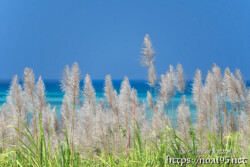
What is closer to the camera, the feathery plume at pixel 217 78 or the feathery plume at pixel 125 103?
the feathery plume at pixel 125 103

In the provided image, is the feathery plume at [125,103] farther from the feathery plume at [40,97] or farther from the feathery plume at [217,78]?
the feathery plume at [217,78]

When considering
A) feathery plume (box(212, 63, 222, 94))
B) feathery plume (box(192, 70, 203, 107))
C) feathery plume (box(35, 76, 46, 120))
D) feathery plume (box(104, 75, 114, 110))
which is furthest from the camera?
feathery plume (box(212, 63, 222, 94))

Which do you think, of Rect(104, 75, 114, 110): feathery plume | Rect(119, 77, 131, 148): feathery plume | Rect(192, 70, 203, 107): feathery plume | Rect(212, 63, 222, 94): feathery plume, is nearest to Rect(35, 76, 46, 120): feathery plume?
Rect(104, 75, 114, 110): feathery plume

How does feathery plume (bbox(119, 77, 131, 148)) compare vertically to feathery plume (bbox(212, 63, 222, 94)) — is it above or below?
below

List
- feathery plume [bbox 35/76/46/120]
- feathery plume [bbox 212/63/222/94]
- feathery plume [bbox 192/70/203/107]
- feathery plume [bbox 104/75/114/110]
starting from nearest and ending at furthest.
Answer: feathery plume [bbox 35/76/46/120], feathery plume [bbox 104/75/114/110], feathery plume [bbox 192/70/203/107], feathery plume [bbox 212/63/222/94]

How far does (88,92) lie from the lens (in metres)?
3.20

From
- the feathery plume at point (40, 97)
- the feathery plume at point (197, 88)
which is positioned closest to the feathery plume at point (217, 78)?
the feathery plume at point (197, 88)

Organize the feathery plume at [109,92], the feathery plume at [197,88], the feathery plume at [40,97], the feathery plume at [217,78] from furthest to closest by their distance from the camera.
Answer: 1. the feathery plume at [217,78]
2. the feathery plume at [197,88]
3. the feathery plume at [109,92]
4. the feathery plume at [40,97]

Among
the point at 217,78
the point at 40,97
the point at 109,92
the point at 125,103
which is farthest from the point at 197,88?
the point at 40,97

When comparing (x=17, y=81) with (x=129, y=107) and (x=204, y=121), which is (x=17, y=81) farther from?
(x=204, y=121)

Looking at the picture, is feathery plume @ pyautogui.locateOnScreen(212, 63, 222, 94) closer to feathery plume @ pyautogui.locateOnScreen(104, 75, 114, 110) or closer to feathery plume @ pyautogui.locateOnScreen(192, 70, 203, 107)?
feathery plume @ pyautogui.locateOnScreen(192, 70, 203, 107)

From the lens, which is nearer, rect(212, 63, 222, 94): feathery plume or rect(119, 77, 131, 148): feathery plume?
rect(119, 77, 131, 148): feathery plume

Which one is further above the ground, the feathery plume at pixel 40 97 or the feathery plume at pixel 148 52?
the feathery plume at pixel 148 52

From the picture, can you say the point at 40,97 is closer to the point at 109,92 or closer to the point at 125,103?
the point at 109,92
